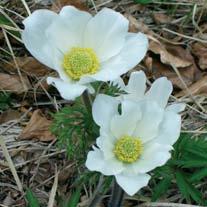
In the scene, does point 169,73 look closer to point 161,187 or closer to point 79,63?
point 161,187

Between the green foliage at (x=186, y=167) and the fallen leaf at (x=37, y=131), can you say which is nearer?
the green foliage at (x=186, y=167)

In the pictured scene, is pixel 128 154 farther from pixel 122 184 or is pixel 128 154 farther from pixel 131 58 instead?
pixel 131 58

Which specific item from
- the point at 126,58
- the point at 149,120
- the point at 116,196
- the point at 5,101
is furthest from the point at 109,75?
the point at 5,101

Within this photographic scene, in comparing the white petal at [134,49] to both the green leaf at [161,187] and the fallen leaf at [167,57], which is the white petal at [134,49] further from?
the fallen leaf at [167,57]

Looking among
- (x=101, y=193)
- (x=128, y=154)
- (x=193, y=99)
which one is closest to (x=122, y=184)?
(x=128, y=154)

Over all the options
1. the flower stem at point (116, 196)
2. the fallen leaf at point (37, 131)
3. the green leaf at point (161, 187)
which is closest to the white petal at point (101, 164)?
the flower stem at point (116, 196)

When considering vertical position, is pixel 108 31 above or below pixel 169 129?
above
